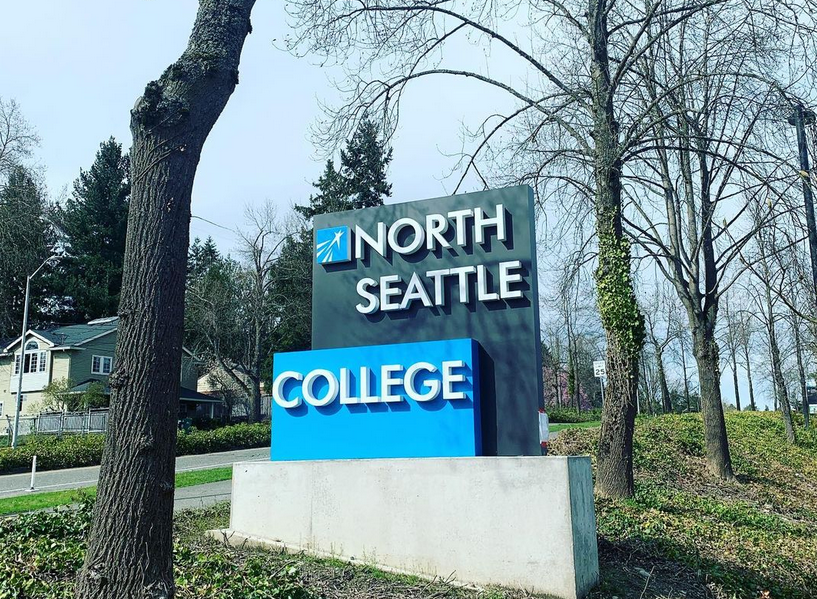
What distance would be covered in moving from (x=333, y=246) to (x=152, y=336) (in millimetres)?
4352

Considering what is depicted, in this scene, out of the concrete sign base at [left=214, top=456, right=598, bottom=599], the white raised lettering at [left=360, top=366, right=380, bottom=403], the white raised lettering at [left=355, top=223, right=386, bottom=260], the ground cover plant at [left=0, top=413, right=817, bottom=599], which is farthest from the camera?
the white raised lettering at [left=355, top=223, right=386, bottom=260]

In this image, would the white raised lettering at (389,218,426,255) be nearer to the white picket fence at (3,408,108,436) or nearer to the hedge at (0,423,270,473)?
the hedge at (0,423,270,473)

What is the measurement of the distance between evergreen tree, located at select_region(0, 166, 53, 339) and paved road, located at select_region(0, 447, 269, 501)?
20.4m

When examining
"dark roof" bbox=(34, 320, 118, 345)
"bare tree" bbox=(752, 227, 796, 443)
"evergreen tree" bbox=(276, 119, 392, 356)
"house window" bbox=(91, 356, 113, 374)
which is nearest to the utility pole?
"bare tree" bbox=(752, 227, 796, 443)

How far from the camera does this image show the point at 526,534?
6.55 m

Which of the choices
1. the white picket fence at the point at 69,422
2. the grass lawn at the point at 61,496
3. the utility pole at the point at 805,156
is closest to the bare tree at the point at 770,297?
the utility pole at the point at 805,156

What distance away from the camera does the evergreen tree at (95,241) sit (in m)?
50.4

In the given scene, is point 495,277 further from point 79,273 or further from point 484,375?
point 79,273

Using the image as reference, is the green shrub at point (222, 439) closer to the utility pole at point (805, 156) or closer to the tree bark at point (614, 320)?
Result: the tree bark at point (614, 320)

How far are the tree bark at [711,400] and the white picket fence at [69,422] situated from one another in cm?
2752

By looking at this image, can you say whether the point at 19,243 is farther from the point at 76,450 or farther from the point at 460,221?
the point at 460,221

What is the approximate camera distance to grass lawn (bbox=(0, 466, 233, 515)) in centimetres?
1238

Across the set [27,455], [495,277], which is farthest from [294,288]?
[495,277]

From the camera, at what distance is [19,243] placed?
4366 centimetres
